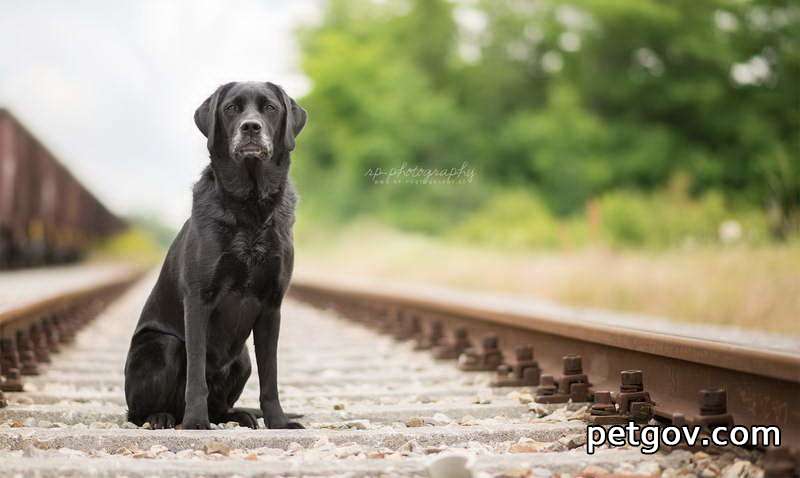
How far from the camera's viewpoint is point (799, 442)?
2.39m

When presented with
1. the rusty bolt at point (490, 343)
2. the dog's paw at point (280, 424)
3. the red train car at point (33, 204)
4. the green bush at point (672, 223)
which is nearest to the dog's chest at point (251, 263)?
the dog's paw at point (280, 424)

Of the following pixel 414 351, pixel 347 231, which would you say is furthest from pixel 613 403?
pixel 347 231

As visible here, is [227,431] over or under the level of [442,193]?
under

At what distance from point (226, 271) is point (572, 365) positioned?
1487 millimetres

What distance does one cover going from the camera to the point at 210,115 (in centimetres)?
313

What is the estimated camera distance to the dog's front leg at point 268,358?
10.7 feet

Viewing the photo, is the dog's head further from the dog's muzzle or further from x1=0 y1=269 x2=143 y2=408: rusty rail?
x1=0 y1=269 x2=143 y2=408: rusty rail

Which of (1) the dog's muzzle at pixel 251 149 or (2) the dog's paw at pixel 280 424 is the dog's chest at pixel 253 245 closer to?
(1) the dog's muzzle at pixel 251 149

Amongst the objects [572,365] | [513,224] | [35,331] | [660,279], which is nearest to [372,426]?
[572,365]

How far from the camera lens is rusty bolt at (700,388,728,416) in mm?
2705

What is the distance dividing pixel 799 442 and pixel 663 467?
1.22 ft

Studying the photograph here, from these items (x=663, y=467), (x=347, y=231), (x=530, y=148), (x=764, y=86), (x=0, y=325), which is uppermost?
(x=764, y=86)

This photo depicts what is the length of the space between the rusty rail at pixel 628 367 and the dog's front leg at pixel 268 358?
1.12 meters

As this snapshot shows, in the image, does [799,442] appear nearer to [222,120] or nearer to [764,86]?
[222,120]
